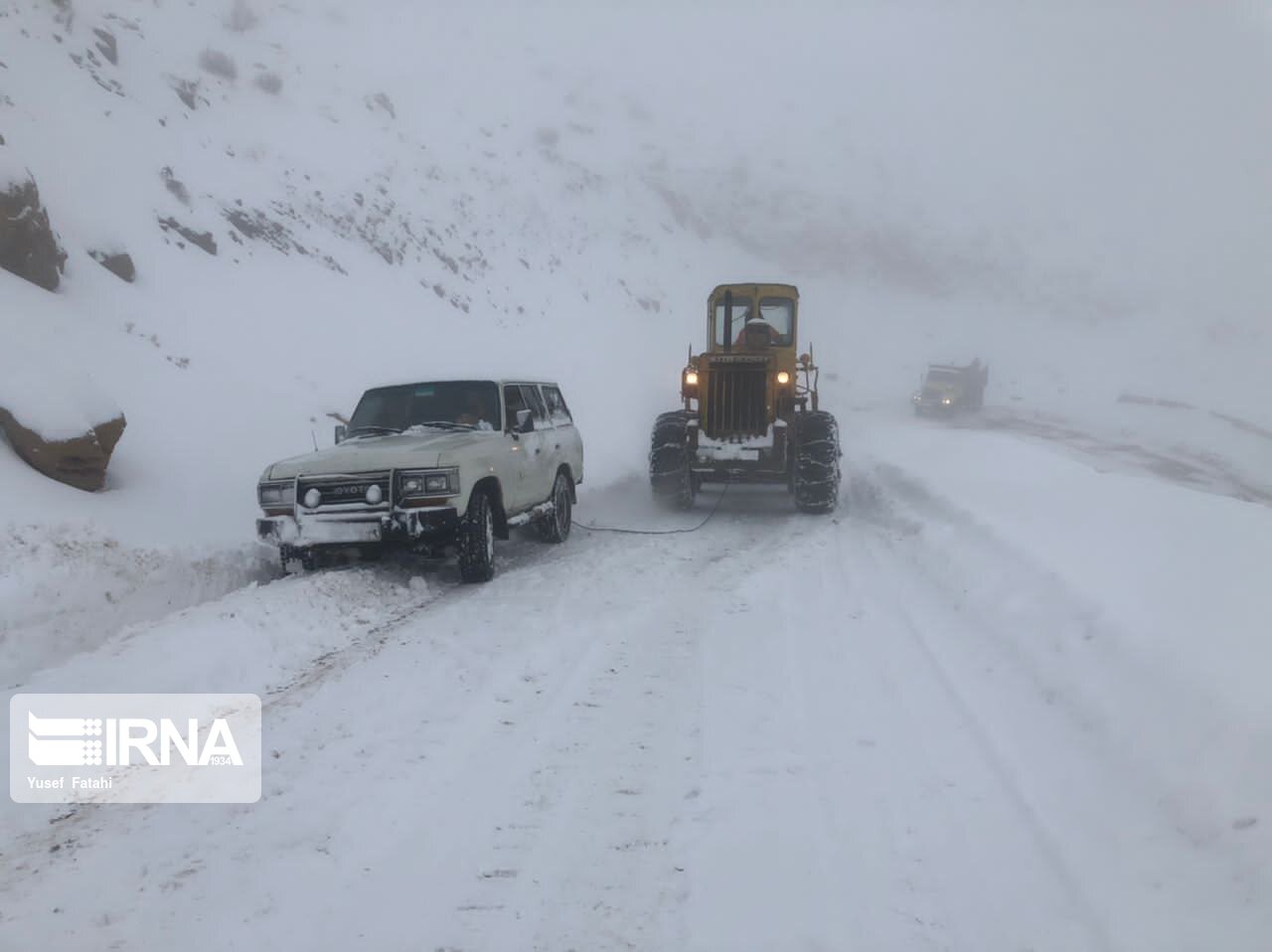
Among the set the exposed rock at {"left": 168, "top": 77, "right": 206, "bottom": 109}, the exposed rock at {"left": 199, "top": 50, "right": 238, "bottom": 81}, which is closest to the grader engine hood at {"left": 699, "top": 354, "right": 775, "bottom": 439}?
the exposed rock at {"left": 168, "top": 77, "right": 206, "bottom": 109}

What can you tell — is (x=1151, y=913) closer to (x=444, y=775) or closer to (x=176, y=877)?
(x=444, y=775)

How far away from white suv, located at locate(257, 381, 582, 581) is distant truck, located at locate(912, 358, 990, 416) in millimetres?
25537

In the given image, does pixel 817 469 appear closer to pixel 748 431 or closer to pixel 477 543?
pixel 748 431

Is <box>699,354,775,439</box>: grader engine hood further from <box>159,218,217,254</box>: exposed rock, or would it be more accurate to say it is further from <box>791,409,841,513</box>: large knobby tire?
<box>159,218,217,254</box>: exposed rock

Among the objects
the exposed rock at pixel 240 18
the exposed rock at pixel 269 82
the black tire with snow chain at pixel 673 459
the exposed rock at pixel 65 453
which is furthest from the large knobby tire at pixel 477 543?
the exposed rock at pixel 240 18

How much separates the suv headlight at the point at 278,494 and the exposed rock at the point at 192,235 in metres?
13.3

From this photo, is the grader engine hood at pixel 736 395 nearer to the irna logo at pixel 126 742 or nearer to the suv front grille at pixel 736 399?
the suv front grille at pixel 736 399

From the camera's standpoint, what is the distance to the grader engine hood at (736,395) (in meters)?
11.3

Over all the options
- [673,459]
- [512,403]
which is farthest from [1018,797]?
[673,459]

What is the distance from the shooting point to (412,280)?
83.9 ft

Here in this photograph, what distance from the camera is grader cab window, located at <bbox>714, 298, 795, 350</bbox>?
11930mm

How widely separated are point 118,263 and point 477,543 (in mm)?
10632

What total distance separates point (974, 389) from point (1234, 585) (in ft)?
99.7

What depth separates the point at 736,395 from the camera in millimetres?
11422
